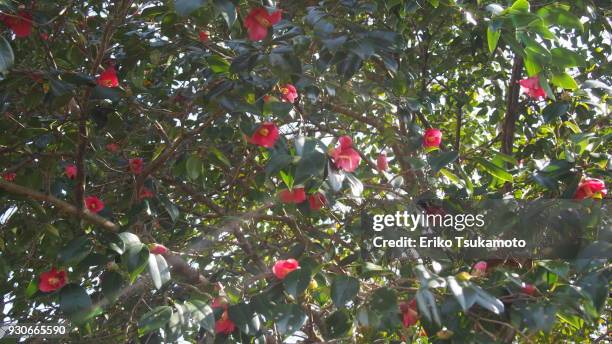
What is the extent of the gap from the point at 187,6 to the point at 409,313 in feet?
2.58

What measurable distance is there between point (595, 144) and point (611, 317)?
1.61 meters

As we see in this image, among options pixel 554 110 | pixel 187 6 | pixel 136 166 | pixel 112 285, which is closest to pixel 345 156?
pixel 187 6

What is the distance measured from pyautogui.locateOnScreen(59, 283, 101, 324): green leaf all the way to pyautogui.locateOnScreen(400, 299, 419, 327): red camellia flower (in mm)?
653

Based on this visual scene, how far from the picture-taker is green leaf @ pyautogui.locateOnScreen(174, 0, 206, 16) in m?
1.04

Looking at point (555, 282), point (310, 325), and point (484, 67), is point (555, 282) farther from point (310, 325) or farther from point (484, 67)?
point (484, 67)

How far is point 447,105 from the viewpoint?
275 centimetres

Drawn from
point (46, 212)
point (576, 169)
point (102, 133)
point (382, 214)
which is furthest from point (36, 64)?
point (576, 169)

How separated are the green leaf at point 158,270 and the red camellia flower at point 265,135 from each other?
357 mm

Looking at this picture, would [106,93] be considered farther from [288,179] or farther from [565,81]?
[565,81]

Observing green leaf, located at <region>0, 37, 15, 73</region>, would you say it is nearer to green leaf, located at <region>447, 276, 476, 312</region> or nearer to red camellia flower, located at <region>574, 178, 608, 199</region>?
green leaf, located at <region>447, 276, 476, 312</region>

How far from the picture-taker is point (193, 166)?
62.7 inches

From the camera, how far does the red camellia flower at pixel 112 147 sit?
1945 millimetres

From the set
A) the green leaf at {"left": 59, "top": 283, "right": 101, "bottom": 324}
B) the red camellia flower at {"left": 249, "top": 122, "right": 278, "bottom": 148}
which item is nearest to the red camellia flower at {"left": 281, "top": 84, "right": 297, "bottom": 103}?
the red camellia flower at {"left": 249, "top": 122, "right": 278, "bottom": 148}

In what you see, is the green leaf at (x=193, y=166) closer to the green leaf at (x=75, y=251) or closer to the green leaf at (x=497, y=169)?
the green leaf at (x=75, y=251)
